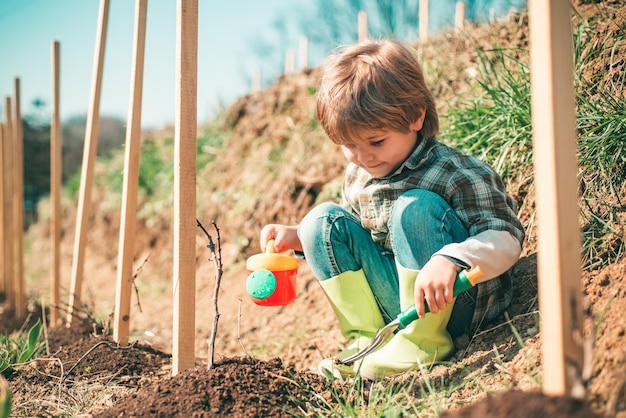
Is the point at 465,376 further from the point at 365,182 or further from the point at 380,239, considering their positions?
the point at 365,182

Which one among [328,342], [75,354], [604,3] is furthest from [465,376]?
[604,3]

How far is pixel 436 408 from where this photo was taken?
4.84 feet

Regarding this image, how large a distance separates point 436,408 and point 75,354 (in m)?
1.50

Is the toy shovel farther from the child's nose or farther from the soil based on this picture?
the child's nose

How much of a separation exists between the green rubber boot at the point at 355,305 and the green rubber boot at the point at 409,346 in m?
0.15

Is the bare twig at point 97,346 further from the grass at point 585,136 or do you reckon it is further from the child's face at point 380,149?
the grass at point 585,136

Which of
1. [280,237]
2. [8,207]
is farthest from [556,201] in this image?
[8,207]

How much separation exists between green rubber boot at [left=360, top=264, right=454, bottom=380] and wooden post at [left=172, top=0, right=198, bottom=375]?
0.59 meters

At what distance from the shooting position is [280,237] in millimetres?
2176

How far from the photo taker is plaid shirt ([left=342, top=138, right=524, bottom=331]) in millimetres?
1820

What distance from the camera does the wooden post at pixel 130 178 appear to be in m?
2.22

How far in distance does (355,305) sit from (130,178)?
3.39 ft

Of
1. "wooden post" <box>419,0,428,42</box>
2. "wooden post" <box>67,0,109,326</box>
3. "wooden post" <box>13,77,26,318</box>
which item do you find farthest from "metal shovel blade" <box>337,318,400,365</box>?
"wooden post" <box>419,0,428,42</box>

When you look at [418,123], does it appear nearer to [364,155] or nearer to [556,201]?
[364,155]
